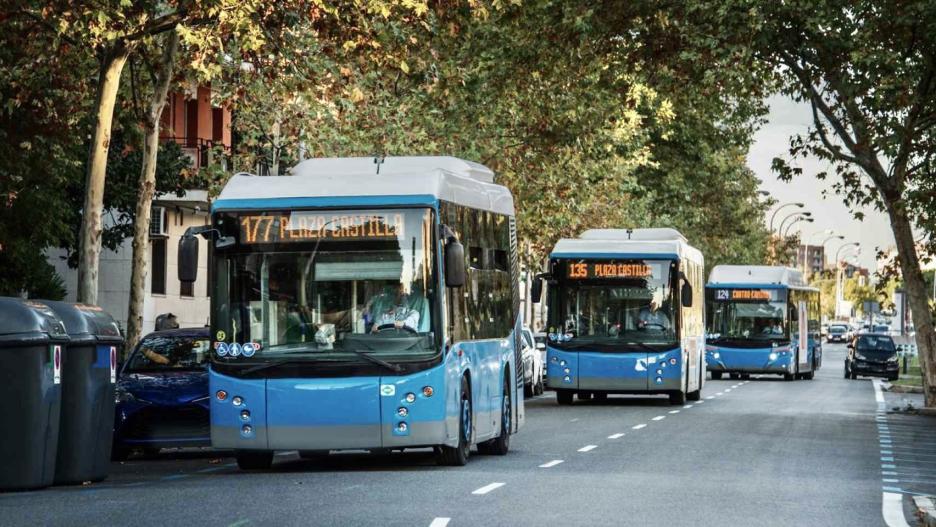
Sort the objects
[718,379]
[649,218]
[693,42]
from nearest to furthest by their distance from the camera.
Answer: [693,42] < [718,379] < [649,218]

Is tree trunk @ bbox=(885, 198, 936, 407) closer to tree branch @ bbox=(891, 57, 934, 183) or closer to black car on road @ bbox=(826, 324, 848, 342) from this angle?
tree branch @ bbox=(891, 57, 934, 183)

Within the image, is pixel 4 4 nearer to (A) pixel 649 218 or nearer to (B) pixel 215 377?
(B) pixel 215 377

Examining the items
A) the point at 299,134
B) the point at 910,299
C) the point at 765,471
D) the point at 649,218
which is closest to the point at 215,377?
the point at 765,471

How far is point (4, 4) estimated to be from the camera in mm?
23312

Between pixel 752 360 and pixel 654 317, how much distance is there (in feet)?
70.0

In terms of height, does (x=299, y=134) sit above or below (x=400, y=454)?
above

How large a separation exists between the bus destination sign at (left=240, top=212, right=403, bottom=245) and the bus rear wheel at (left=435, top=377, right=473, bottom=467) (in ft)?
6.04

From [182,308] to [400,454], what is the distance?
87.2 feet

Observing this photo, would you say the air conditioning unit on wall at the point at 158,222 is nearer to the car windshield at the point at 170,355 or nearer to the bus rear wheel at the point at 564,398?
the bus rear wheel at the point at 564,398

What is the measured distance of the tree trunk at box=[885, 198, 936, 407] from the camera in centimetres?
3572

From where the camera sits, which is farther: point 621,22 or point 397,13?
point 621,22

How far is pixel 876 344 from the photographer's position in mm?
62750

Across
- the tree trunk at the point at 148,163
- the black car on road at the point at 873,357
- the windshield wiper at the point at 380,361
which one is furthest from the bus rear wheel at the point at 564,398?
the black car on road at the point at 873,357

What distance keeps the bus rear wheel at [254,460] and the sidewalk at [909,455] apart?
20.1 feet
